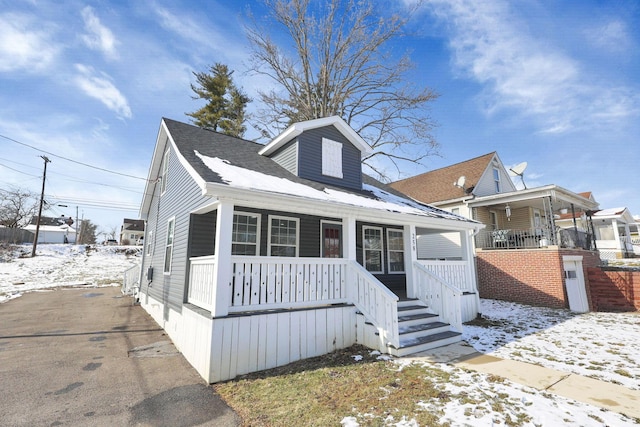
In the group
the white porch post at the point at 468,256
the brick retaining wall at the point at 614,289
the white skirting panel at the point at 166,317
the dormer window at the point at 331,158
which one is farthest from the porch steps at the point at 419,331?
the brick retaining wall at the point at 614,289

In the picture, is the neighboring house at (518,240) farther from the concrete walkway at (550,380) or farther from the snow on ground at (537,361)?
the concrete walkway at (550,380)

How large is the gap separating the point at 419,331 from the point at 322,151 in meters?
6.16

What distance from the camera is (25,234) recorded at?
117ft

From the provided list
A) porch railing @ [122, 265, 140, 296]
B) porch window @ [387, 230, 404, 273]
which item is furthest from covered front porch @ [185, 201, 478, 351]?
porch railing @ [122, 265, 140, 296]

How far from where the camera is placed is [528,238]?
14.1 meters

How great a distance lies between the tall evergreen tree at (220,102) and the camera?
84.8ft

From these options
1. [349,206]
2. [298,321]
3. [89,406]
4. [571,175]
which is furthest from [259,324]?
[571,175]

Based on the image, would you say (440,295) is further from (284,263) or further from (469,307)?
(284,263)

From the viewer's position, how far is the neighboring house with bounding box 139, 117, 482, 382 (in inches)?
206

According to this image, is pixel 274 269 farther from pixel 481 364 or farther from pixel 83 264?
pixel 83 264

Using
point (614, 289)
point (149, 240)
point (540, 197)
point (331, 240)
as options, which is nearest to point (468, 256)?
point (331, 240)

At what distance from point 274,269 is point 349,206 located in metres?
2.20

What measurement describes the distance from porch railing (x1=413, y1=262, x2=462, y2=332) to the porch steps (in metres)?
0.18

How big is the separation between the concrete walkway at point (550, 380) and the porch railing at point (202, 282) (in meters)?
3.96
